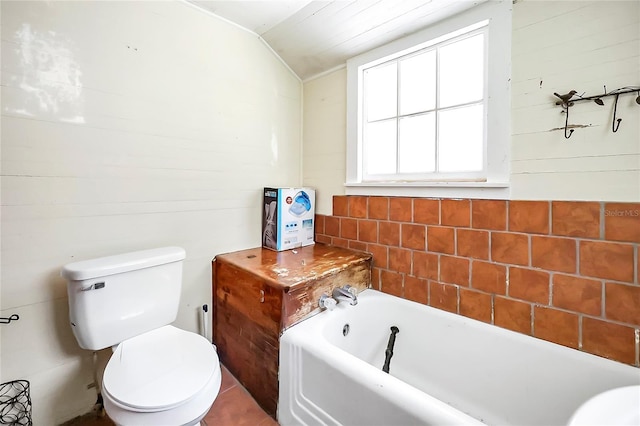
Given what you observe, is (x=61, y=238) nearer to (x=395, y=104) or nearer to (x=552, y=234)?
(x=395, y=104)

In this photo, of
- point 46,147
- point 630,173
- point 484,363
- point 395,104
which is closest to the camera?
point 630,173

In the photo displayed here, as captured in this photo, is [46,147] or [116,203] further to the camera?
[116,203]

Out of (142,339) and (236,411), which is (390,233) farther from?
(142,339)

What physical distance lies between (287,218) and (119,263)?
97 centimetres

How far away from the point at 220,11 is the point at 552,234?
2132mm

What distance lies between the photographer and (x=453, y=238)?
1.43 metres

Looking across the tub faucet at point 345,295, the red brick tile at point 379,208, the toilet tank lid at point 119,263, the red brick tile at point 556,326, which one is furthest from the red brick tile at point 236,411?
the red brick tile at point 556,326

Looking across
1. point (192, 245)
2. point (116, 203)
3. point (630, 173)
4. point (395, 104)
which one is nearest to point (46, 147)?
point (116, 203)

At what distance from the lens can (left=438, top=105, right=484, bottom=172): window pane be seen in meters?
1.43

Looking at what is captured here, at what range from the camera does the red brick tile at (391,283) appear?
1637 millimetres

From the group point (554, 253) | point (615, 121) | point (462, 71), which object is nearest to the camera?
point (615, 121)

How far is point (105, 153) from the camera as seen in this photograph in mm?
1312

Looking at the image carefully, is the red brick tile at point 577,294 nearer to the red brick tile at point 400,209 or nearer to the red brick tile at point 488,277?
the red brick tile at point 488,277

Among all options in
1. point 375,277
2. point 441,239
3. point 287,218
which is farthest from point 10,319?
point 441,239
